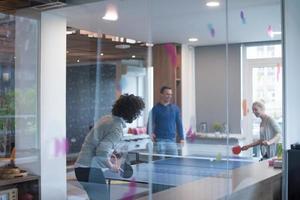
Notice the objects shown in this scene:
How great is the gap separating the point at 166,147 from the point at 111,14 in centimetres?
171

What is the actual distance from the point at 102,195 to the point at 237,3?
214cm

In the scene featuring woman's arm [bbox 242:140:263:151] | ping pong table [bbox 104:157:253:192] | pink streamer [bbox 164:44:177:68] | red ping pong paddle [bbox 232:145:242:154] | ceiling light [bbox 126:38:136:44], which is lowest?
ping pong table [bbox 104:157:253:192]

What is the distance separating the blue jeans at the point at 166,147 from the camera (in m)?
4.91

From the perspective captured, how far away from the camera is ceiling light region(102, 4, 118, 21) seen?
4.13 meters

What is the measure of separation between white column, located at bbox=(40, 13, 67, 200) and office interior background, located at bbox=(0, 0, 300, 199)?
0.01m

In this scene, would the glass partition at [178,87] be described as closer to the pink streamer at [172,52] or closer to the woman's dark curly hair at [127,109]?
the pink streamer at [172,52]

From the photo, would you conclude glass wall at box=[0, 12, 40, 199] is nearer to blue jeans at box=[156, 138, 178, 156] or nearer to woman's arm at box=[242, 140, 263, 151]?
blue jeans at box=[156, 138, 178, 156]

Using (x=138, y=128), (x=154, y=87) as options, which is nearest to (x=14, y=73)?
(x=138, y=128)

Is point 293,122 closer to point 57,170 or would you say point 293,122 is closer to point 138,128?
point 138,128

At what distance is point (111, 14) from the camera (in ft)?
14.2

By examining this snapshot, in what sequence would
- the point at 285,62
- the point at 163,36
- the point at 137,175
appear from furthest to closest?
the point at 163,36 < the point at 137,175 < the point at 285,62

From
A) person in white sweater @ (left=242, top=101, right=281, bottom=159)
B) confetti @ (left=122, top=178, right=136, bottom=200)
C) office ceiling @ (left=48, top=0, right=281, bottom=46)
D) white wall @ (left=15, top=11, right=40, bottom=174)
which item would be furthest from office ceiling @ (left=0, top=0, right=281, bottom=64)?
confetti @ (left=122, top=178, right=136, bottom=200)

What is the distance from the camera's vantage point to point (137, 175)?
4148 mm

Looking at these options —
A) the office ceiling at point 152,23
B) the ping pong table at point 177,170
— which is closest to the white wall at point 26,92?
the office ceiling at point 152,23
